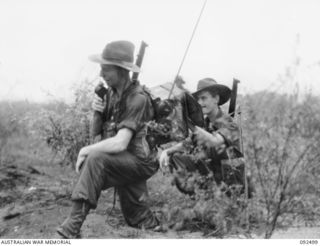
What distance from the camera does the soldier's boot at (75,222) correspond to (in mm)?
4105

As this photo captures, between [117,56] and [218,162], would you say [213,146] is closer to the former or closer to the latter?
[218,162]

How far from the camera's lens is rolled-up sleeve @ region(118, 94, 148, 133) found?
448 cm

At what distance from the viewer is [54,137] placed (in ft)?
23.2

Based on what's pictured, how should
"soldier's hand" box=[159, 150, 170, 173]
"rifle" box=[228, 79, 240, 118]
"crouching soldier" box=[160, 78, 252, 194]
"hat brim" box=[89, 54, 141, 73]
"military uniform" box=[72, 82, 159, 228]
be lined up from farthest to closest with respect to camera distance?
"rifle" box=[228, 79, 240, 118], "soldier's hand" box=[159, 150, 170, 173], "hat brim" box=[89, 54, 141, 73], "military uniform" box=[72, 82, 159, 228], "crouching soldier" box=[160, 78, 252, 194]

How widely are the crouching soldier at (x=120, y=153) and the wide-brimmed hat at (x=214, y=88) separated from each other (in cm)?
71

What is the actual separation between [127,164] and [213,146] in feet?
2.49

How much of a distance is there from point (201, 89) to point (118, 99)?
0.91m

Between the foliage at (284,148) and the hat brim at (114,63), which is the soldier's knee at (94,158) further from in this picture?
the foliage at (284,148)

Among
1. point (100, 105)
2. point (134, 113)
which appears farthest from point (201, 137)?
point (100, 105)

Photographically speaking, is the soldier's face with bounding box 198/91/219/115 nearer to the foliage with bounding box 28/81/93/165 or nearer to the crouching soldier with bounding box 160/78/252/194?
the crouching soldier with bounding box 160/78/252/194

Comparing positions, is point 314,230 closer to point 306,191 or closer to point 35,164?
point 306,191

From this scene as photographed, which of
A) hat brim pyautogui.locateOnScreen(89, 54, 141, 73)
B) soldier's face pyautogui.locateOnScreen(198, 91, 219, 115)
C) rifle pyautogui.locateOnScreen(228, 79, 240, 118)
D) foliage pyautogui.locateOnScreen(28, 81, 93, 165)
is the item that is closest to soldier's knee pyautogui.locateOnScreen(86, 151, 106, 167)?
hat brim pyautogui.locateOnScreen(89, 54, 141, 73)

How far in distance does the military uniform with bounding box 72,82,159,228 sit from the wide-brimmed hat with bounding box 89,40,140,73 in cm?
21

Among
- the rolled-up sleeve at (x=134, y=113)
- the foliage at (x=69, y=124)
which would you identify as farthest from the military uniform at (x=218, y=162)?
the foliage at (x=69, y=124)
